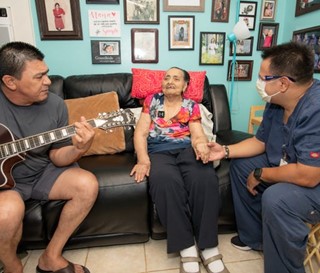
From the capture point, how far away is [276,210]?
3.10ft

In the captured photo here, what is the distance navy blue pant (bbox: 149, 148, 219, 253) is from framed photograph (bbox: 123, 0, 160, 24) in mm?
1345

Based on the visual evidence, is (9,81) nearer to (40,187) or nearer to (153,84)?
(40,187)

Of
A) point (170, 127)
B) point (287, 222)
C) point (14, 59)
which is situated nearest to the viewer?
point (287, 222)

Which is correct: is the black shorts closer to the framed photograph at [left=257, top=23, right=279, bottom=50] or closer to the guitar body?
the guitar body

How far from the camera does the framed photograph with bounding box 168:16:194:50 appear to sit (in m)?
2.01

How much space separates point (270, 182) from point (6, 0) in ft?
7.29

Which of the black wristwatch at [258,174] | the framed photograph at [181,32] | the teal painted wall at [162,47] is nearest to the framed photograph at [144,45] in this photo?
the teal painted wall at [162,47]

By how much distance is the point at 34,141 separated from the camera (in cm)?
111

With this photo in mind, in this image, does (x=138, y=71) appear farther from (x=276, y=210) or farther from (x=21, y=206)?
(x=276, y=210)

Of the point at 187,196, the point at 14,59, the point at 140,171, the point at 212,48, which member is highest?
the point at 212,48

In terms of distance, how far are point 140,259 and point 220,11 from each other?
6.42 ft

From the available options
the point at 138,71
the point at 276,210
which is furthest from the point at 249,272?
the point at 138,71

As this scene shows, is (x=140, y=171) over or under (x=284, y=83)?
under

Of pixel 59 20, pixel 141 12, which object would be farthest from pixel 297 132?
pixel 59 20
